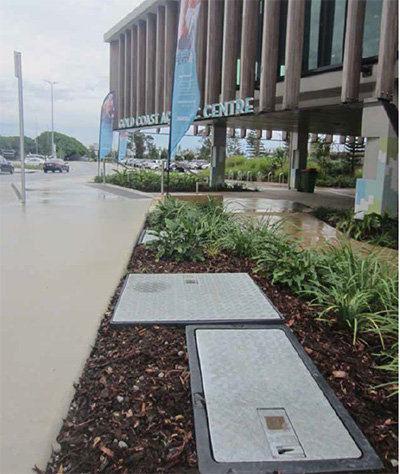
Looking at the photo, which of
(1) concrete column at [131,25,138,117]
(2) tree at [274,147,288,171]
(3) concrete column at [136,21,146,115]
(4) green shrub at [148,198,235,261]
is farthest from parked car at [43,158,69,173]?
(4) green shrub at [148,198,235,261]

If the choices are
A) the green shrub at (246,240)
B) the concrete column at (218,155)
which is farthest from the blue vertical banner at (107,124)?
the green shrub at (246,240)

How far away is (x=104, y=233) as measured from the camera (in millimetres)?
7074

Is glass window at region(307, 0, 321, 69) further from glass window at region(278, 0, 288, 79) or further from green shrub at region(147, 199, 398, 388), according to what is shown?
green shrub at region(147, 199, 398, 388)

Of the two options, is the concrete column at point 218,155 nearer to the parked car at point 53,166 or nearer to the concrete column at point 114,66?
the concrete column at point 114,66

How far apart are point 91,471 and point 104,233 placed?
5.43m

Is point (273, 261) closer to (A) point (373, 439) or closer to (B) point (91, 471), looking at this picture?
(A) point (373, 439)

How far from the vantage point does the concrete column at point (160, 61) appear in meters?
20.2

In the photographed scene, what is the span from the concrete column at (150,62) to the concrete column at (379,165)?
14553mm

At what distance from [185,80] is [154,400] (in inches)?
313

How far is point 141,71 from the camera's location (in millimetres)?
22828

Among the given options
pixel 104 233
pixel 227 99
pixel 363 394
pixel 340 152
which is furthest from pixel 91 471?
pixel 340 152

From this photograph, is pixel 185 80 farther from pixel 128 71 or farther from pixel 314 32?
pixel 128 71

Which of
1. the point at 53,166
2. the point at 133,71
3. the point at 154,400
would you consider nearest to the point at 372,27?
the point at 154,400

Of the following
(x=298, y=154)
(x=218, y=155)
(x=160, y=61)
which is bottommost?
(x=218, y=155)
